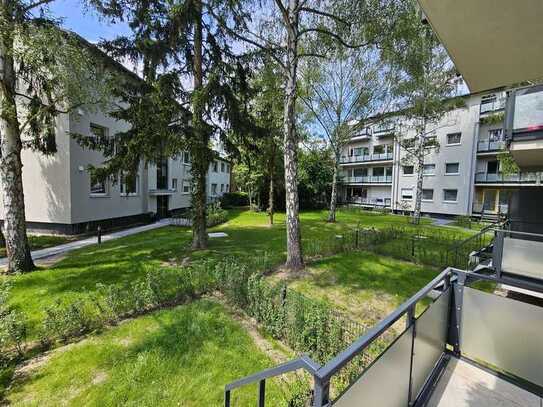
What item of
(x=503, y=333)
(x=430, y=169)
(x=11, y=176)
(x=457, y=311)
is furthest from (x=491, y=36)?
(x=430, y=169)

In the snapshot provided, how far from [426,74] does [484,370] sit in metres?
17.9

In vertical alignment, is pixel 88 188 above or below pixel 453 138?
below

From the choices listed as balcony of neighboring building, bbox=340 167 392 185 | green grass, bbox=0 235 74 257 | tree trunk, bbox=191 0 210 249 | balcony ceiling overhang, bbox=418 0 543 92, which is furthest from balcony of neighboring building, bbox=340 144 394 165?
green grass, bbox=0 235 74 257

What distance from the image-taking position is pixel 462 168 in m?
22.0

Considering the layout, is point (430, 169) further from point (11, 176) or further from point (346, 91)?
point (11, 176)

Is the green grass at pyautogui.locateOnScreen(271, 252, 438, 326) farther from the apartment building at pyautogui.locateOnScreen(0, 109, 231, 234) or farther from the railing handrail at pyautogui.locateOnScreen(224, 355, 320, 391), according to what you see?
the apartment building at pyautogui.locateOnScreen(0, 109, 231, 234)

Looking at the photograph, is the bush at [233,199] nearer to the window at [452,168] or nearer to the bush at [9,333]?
the window at [452,168]

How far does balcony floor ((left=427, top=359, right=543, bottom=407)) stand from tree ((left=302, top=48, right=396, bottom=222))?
1533 centimetres

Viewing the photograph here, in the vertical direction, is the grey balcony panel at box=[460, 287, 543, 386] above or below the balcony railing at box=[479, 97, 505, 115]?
below

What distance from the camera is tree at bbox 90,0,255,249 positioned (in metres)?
8.13

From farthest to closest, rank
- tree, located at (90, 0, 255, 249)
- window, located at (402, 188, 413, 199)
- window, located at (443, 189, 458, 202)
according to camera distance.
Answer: window, located at (402, 188, 413, 199), window, located at (443, 189, 458, 202), tree, located at (90, 0, 255, 249)

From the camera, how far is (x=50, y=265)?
828cm

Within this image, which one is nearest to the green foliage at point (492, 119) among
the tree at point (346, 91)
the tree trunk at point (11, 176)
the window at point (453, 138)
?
the window at point (453, 138)

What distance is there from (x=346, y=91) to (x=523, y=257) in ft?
46.9
